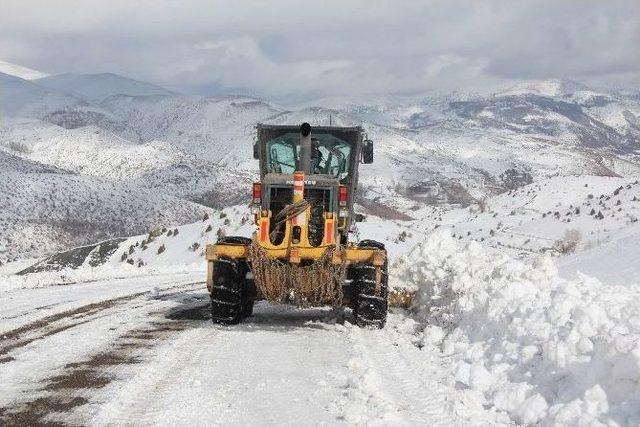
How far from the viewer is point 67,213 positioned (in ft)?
239

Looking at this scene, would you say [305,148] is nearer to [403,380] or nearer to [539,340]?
[403,380]

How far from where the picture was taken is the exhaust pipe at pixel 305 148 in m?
9.88

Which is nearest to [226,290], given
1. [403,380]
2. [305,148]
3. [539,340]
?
[305,148]

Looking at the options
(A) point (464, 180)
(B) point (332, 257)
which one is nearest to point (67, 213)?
(B) point (332, 257)

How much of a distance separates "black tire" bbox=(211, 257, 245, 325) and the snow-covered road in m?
0.24

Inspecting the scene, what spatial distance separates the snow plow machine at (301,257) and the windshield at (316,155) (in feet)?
0.88

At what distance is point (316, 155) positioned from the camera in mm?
10617

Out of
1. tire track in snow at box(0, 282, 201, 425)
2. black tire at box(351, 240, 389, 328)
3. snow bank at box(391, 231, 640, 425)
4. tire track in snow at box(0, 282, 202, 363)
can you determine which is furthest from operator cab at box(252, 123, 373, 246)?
tire track in snow at box(0, 282, 202, 363)

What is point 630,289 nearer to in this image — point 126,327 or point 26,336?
point 126,327

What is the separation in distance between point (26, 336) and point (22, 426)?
3.69 meters

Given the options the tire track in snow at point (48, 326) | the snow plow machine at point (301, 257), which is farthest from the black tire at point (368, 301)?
the tire track in snow at point (48, 326)

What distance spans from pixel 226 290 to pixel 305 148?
7.93ft

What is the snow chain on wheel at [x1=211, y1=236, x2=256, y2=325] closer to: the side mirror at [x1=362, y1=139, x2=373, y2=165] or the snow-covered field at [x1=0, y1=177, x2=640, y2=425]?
the snow-covered field at [x1=0, y1=177, x2=640, y2=425]

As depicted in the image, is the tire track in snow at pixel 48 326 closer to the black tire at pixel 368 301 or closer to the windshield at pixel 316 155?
the windshield at pixel 316 155
